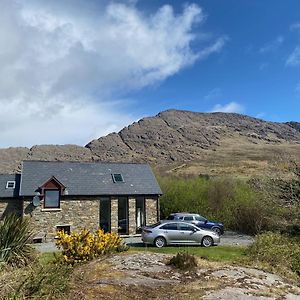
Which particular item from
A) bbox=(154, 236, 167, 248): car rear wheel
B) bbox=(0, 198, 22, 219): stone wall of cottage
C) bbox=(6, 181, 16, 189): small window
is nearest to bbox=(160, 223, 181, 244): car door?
bbox=(154, 236, 167, 248): car rear wheel

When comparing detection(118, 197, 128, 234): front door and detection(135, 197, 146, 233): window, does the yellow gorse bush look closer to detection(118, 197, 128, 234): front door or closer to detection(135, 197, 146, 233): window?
detection(118, 197, 128, 234): front door

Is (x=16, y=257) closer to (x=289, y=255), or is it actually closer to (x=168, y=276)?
(x=168, y=276)

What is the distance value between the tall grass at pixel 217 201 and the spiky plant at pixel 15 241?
811 inches

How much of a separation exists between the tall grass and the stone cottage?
12.3 ft

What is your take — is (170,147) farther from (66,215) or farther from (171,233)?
(171,233)

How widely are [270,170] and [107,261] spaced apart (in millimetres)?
13396

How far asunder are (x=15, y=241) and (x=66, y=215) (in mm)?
18220

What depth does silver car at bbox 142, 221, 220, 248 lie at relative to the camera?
21.0m

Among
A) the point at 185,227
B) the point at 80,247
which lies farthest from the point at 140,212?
the point at 80,247

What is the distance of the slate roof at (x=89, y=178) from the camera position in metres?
28.4

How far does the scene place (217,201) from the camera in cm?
3344

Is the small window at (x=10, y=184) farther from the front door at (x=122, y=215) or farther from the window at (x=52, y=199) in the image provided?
the front door at (x=122, y=215)

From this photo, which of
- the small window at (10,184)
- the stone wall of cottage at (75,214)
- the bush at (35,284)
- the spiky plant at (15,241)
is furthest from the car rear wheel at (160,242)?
the small window at (10,184)

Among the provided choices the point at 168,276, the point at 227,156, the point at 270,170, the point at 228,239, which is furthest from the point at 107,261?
the point at 227,156
